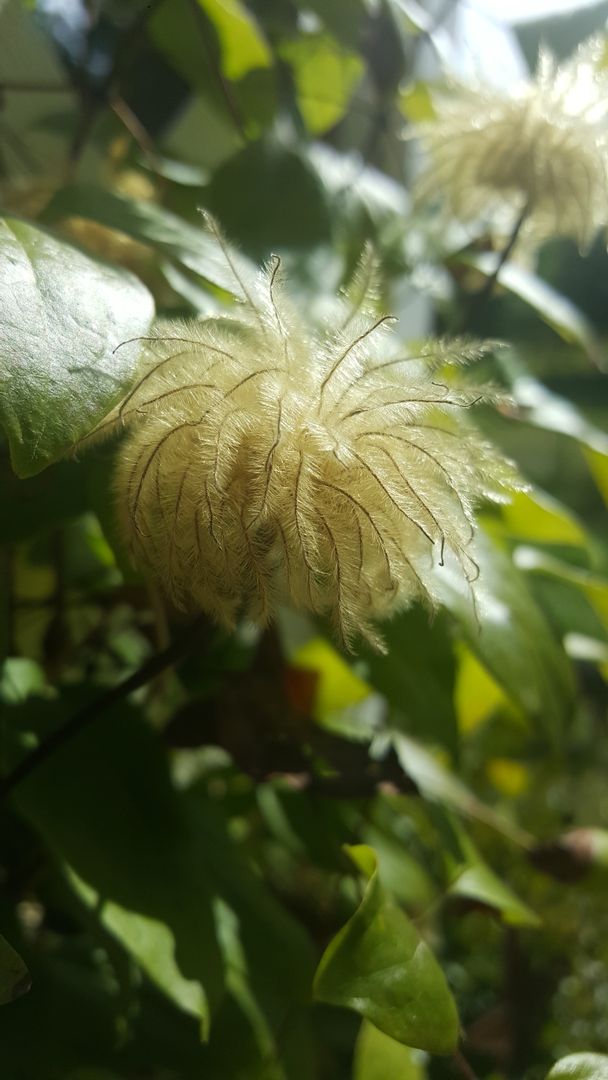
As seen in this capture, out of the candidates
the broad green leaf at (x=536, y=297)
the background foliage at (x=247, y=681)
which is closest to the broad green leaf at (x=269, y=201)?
the background foliage at (x=247, y=681)

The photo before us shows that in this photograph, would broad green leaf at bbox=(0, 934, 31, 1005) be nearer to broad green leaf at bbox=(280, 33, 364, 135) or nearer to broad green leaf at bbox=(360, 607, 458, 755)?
broad green leaf at bbox=(360, 607, 458, 755)

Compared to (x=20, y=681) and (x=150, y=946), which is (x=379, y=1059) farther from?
(x=20, y=681)

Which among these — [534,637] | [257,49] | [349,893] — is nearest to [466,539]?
[534,637]

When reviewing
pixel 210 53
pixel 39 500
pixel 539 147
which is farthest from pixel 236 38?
pixel 39 500

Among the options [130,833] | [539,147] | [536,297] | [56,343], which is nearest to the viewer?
[56,343]

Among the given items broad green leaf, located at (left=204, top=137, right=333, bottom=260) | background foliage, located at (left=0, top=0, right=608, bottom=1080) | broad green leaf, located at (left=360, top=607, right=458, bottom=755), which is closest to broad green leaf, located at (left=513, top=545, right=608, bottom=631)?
background foliage, located at (left=0, top=0, right=608, bottom=1080)

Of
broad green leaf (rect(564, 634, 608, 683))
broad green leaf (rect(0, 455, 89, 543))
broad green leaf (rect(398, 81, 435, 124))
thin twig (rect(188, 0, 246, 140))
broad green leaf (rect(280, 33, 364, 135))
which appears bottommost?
broad green leaf (rect(0, 455, 89, 543))

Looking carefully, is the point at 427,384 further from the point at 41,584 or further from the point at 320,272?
the point at 41,584
